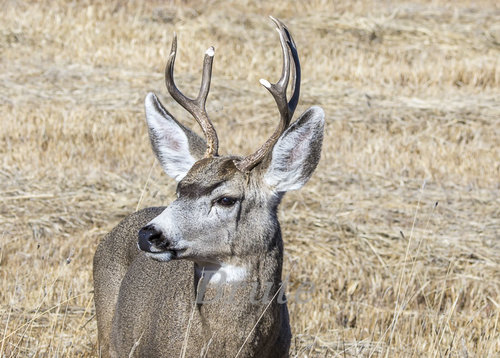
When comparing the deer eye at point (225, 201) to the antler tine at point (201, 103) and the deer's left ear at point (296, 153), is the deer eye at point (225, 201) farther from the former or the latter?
the antler tine at point (201, 103)

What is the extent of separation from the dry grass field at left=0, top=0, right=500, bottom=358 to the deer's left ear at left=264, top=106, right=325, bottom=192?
3.90 ft

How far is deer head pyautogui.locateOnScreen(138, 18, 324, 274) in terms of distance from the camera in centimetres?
373

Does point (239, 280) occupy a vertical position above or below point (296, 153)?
below

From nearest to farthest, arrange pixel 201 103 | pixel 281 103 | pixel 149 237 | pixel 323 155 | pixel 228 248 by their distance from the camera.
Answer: pixel 149 237 → pixel 228 248 → pixel 281 103 → pixel 201 103 → pixel 323 155

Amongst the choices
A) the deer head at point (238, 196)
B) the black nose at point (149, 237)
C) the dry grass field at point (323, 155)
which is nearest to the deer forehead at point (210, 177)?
the deer head at point (238, 196)

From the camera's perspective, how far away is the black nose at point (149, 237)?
358 centimetres

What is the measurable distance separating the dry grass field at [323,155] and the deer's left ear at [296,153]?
46.8 inches

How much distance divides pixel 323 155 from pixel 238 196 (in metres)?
6.17

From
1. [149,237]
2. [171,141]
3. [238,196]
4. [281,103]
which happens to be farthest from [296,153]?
[149,237]

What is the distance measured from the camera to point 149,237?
141 inches

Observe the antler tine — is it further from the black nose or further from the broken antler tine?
the black nose

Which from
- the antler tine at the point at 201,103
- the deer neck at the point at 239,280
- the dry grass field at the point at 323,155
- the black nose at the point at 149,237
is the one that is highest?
the antler tine at the point at 201,103

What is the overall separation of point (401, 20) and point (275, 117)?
5.29m

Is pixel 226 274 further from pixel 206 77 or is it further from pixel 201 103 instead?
pixel 206 77
